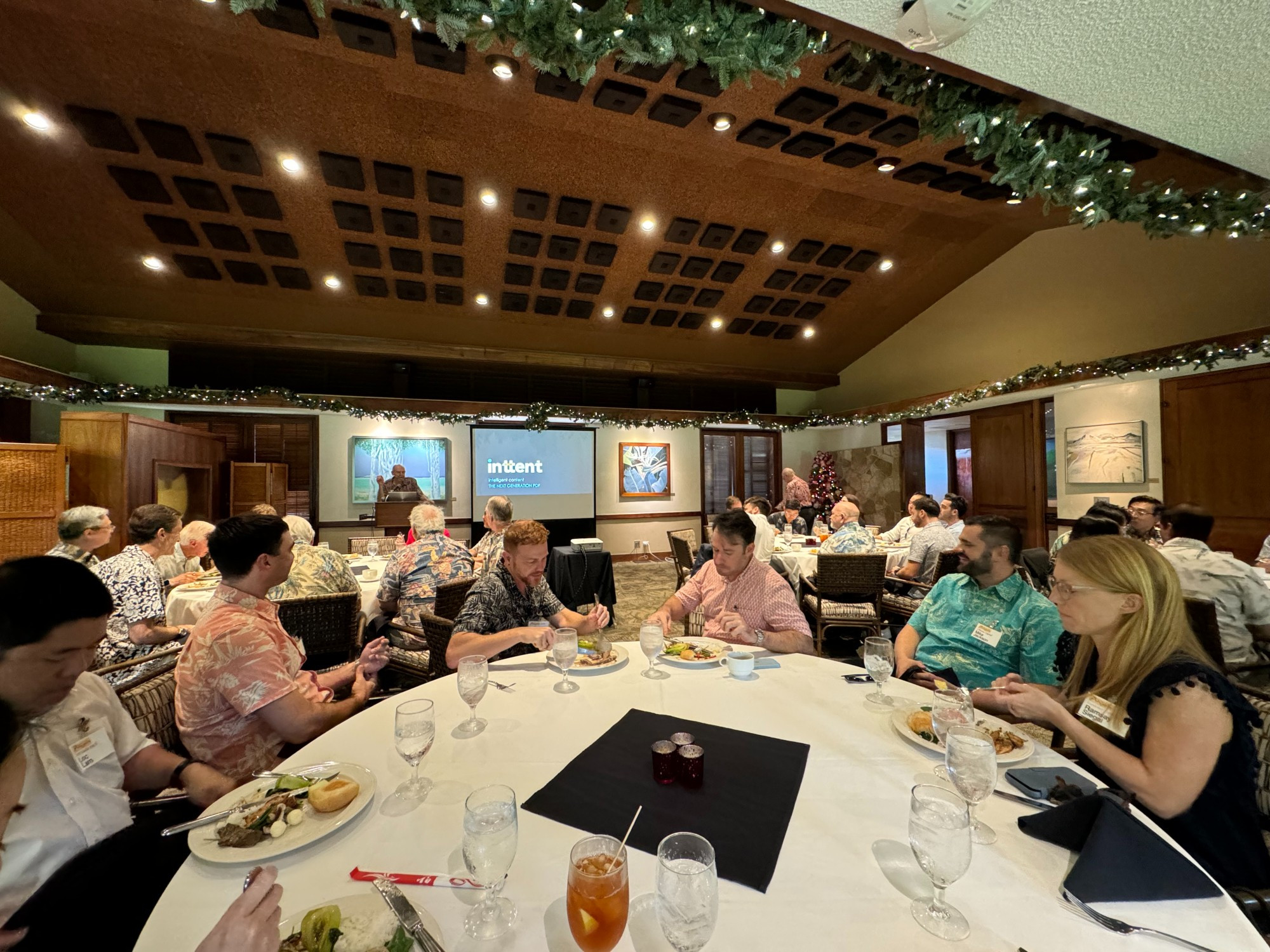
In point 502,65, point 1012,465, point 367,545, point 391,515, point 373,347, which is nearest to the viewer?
point 502,65

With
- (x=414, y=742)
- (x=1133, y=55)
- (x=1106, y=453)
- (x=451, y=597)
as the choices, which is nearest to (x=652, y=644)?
(x=414, y=742)

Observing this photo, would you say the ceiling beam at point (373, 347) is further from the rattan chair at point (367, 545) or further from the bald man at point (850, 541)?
the bald man at point (850, 541)

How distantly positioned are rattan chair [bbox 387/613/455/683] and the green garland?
18.9 ft

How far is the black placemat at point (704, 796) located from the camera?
1019 millimetres

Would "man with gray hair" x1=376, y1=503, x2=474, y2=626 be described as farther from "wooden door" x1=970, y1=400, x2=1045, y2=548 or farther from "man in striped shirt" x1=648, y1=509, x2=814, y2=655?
"wooden door" x1=970, y1=400, x2=1045, y2=548

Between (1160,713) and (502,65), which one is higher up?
(502,65)

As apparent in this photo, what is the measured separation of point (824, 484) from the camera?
10891mm

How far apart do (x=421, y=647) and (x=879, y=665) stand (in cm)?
290

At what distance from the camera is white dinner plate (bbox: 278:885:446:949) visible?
781mm

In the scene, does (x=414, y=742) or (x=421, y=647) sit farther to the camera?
(x=421, y=647)

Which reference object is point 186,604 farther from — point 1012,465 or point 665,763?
point 1012,465

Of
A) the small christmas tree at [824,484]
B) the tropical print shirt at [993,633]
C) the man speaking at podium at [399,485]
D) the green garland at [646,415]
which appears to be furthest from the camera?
the small christmas tree at [824,484]

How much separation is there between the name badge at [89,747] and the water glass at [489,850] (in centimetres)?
111

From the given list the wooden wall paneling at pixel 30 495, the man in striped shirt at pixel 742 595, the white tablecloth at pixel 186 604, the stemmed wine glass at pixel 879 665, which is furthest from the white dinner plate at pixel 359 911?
the wooden wall paneling at pixel 30 495
